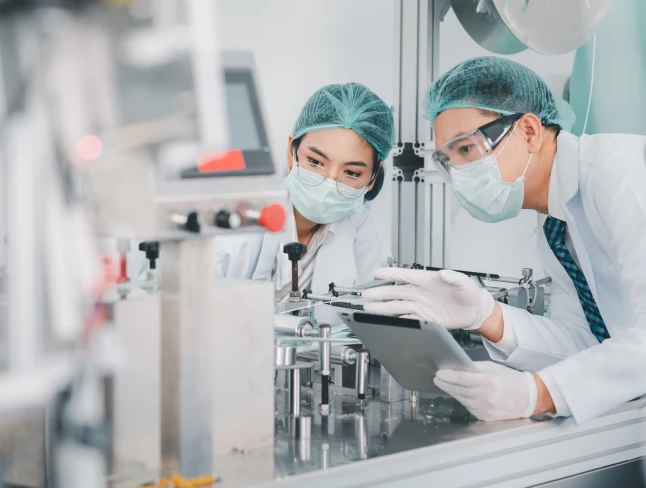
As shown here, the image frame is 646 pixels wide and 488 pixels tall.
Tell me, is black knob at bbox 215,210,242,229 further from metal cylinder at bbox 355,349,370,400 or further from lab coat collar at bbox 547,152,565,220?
lab coat collar at bbox 547,152,565,220

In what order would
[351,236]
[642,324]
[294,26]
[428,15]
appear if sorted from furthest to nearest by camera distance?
[294,26] → [428,15] → [351,236] → [642,324]

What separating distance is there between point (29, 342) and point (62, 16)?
30 centimetres

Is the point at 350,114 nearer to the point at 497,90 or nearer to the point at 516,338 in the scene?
the point at 497,90

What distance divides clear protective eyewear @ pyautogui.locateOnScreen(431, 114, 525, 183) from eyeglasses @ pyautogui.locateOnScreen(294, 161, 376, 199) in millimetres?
371

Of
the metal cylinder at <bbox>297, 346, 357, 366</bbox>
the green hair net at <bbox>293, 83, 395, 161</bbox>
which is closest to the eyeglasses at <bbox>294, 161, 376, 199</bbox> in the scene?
the green hair net at <bbox>293, 83, 395, 161</bbox>

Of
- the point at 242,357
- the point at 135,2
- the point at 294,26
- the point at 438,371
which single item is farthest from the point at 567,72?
the point at 135,2

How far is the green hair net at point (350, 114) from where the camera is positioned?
7.14 feet

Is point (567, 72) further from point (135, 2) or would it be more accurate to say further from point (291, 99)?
point (135, 2)

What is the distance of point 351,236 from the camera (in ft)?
8.36

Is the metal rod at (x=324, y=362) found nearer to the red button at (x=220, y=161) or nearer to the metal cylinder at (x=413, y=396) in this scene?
the metal cylinder at (x=413, y=396)

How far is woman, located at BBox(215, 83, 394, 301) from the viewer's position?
218 cm

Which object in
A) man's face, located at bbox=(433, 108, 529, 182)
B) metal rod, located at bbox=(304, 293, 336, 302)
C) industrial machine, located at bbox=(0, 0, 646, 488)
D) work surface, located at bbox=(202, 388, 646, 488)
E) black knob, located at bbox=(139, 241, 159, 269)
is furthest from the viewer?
man's face, located at bbox=(433, 108, 529, 182)

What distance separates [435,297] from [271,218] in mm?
752

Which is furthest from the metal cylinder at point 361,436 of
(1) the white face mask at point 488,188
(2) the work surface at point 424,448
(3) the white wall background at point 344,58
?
(3) the white wall background at point 344,58
